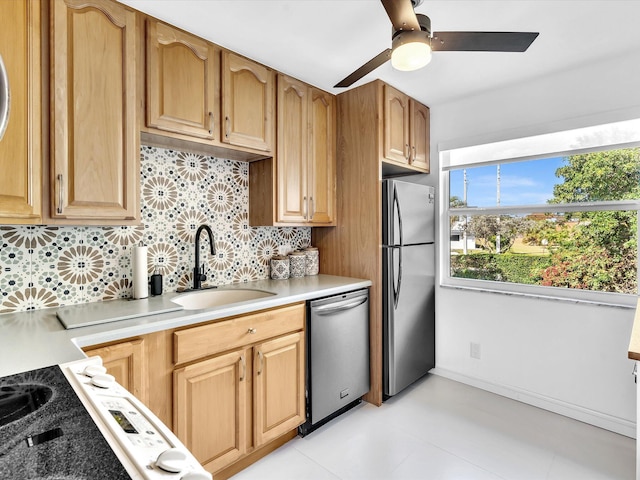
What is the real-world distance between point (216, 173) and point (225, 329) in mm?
1139

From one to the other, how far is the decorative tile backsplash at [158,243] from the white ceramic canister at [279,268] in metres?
0.08

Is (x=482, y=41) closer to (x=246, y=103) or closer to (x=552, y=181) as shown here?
(x=246, y=103)

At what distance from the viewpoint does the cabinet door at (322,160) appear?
8.44 ft

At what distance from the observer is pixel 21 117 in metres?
1.33

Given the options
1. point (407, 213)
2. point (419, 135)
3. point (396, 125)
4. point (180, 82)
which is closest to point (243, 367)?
point (180, 82)

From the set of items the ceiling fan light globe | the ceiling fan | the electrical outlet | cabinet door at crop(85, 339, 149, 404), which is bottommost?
the electrical outlet

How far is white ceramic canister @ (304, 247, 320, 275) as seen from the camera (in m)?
2.79

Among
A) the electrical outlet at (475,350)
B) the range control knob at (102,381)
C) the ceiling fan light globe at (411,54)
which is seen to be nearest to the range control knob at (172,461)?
the range control knob at (102,381)

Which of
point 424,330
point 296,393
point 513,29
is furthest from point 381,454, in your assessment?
point 513,29

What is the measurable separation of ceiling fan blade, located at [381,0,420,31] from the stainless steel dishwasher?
1521 millimetres

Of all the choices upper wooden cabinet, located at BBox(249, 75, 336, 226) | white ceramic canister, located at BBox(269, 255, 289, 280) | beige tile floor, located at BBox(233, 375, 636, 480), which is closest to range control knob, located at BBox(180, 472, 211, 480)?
beige tile floor, located at BBox(233, 375, 636, 480)

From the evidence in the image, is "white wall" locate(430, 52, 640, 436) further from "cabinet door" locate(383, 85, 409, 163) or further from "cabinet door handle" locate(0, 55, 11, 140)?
"cabinet door handle" locate(0, 55, 11, 140)

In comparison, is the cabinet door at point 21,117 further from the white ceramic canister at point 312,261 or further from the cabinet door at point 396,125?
the cabinet door at point 396,125

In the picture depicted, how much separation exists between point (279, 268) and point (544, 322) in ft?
6.61
